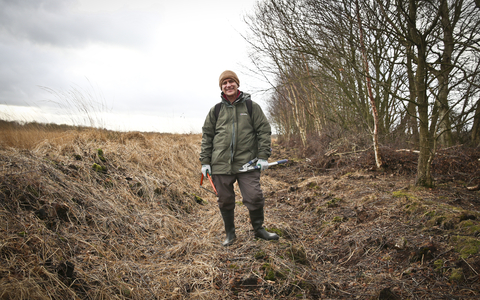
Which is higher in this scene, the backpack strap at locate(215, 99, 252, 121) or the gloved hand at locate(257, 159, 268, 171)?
the backpack strap at locate(215, 99, 252, 121)

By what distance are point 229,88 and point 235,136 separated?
58 cm

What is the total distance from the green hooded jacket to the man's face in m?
0.09

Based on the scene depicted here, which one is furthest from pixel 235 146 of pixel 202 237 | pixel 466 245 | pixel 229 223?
pixel 466 245

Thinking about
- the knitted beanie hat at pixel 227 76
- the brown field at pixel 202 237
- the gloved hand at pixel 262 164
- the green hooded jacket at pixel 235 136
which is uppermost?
the knitted beanie hat at pixel 227 76

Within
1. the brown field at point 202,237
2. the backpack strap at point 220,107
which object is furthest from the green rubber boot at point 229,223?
the backpack strap at point 220,107

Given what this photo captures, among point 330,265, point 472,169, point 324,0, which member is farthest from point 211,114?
point 472,169

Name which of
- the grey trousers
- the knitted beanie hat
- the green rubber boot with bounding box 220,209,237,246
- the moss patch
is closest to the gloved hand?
the grey trousers

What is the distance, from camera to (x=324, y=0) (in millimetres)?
5508

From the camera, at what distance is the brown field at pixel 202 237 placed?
203 cm

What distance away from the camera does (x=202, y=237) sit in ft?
11.7

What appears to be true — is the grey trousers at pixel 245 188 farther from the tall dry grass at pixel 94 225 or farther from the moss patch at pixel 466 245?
the moss patch at pixel 466 245

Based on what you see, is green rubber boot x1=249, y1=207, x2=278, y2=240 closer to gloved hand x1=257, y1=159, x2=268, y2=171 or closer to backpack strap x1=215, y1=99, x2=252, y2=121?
gloved hand x1=257, y1=159, x2=268, y2=171

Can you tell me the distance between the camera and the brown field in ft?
6.64

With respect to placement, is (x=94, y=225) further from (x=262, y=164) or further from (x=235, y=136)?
(x=262, y=164)
